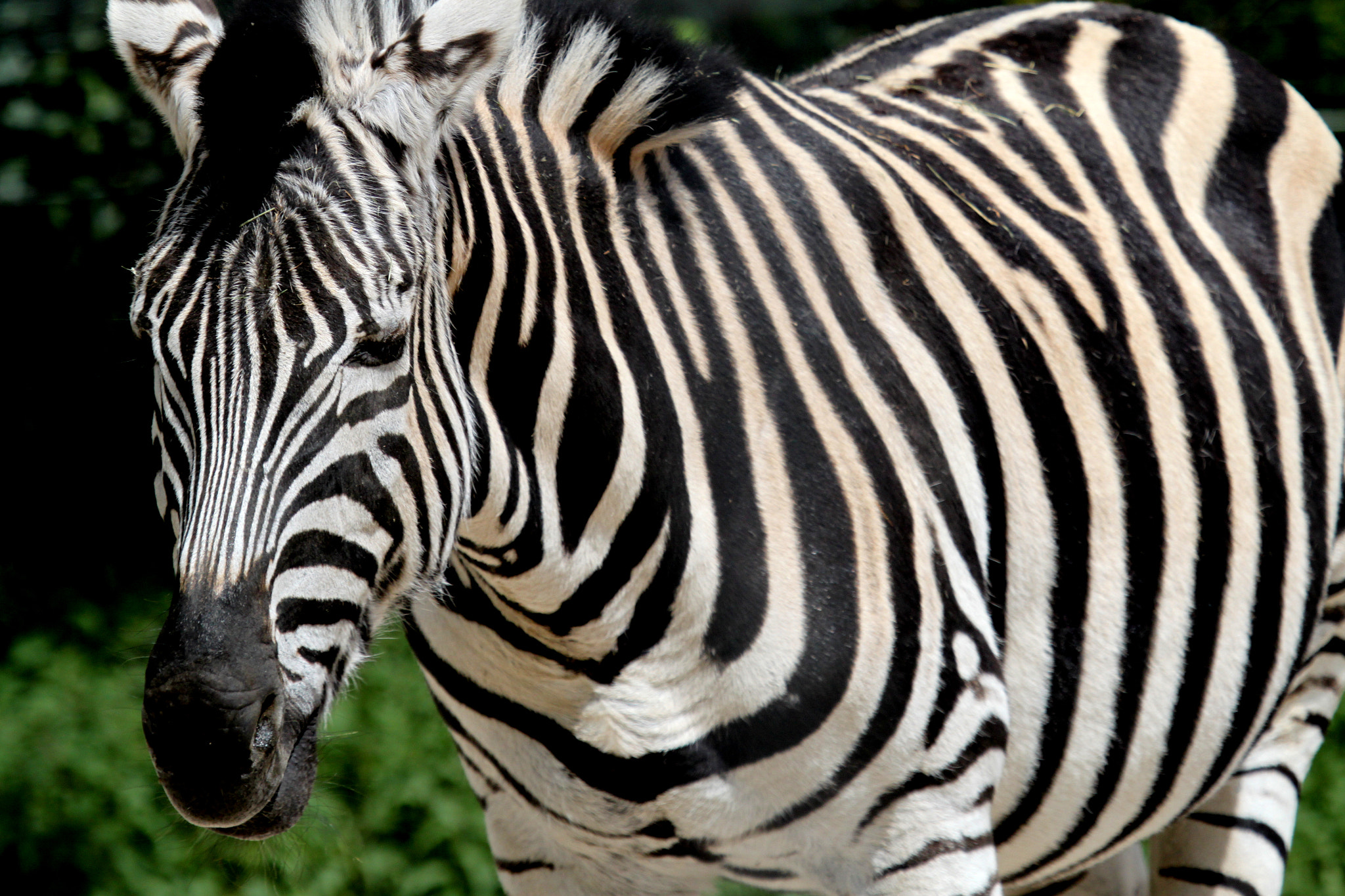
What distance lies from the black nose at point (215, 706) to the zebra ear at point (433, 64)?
669 mm

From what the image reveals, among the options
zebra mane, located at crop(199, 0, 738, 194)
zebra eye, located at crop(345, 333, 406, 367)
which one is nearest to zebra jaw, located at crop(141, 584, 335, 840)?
zebra eye, located at crop(345, 333, 406, 367)

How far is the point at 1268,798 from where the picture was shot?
3.25 m

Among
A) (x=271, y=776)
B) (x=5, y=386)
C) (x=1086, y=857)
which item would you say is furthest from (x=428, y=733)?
(x=271, y=776)

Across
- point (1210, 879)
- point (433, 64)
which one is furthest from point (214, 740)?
point (1210, 879)

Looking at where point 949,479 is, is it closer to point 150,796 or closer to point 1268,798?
point 1268,798

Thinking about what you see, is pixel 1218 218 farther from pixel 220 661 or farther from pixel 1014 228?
pixel 220 661

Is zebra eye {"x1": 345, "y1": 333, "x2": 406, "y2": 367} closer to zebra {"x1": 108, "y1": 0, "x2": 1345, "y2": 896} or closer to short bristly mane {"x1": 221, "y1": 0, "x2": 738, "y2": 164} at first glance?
zebra {"x1": 108, "y1": 0, "x2": 1345, "y2": 896}

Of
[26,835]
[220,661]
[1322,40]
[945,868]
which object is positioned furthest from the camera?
[1322,40]

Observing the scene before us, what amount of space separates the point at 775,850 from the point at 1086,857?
1.07 m

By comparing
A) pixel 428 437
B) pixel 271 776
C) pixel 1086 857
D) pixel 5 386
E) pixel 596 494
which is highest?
pixel 428 437

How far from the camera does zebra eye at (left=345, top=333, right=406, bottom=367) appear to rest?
1.69 m

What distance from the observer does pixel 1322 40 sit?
18.6ft

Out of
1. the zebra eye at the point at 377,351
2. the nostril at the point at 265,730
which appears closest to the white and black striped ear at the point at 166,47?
the zebra eye at the point at 377,351

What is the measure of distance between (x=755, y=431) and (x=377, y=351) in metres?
0.72
